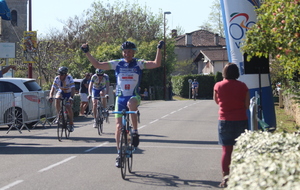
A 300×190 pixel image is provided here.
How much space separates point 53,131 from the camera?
16.2 m

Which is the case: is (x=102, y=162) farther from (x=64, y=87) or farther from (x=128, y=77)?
(x=64, y=87)

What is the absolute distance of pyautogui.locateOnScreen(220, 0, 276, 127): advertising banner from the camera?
1345cm

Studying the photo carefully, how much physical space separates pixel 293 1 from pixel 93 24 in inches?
2393

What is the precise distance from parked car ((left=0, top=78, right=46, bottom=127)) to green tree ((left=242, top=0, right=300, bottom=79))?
10083 mm

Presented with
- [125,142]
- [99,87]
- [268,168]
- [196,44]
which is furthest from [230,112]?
[196,44]

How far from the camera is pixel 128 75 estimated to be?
27.7ft

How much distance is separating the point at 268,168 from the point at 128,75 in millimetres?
4652

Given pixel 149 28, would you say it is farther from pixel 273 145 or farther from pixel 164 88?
pixel 273 145

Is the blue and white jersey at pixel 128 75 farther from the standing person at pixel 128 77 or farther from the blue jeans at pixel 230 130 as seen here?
the blue jeans at pixel 230 130

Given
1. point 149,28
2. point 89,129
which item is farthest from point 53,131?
point 149,28

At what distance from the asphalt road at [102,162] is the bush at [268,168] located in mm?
2234

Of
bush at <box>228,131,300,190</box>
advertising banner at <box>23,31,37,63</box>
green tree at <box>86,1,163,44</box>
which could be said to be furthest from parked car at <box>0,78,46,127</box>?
green tree at <box>86,1,163,44</box>

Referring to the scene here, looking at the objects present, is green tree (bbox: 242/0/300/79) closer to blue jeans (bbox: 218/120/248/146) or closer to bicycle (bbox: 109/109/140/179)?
blue jeans (bbox: 218/120/248/146)

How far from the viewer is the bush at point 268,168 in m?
3.72
